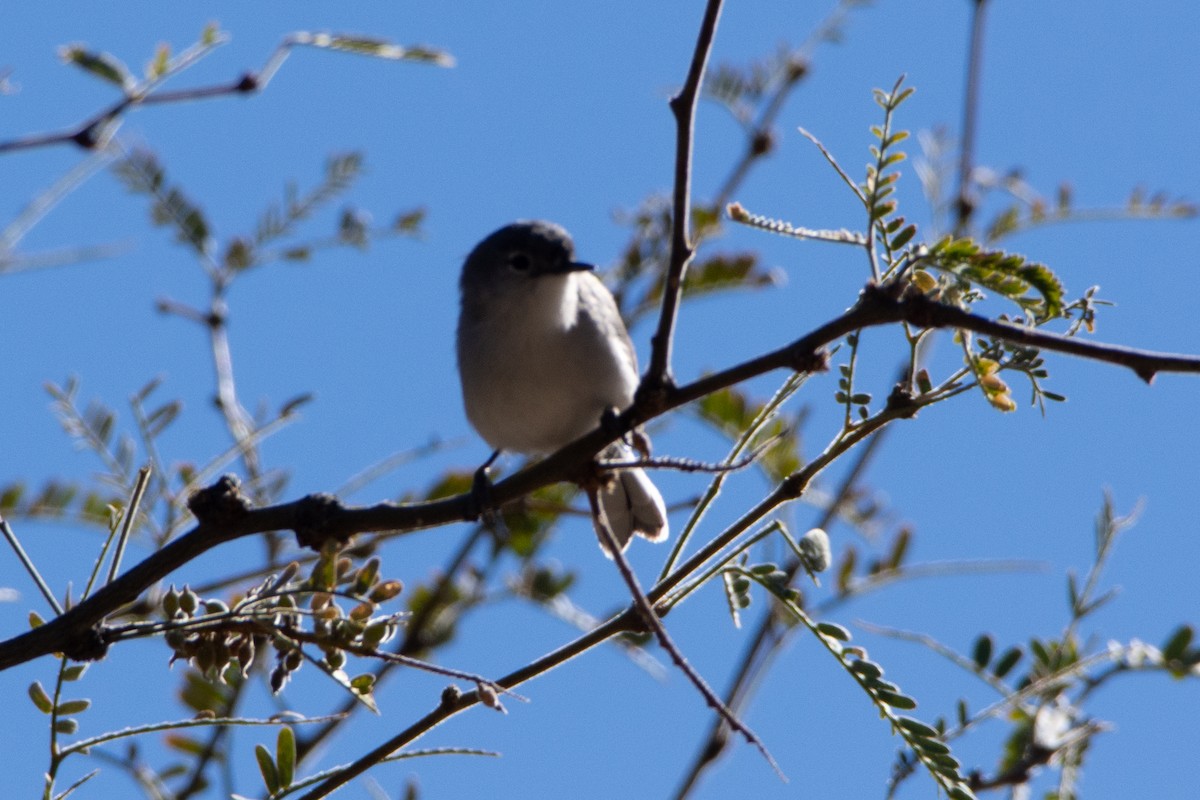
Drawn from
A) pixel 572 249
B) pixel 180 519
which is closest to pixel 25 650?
pixel 180 519

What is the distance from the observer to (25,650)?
1.86m

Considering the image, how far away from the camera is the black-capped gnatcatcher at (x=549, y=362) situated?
4.17 m

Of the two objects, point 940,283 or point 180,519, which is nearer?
point 940,283

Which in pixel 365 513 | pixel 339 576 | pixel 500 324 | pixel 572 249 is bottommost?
pixel 339 576

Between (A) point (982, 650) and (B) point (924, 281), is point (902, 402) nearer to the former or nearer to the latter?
(B) point (924, 281)

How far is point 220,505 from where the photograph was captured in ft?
6.77

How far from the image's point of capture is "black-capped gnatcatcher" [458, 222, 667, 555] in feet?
13.7

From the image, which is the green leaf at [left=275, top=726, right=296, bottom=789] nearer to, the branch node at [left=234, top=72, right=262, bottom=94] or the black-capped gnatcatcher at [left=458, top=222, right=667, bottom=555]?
the branch node at [left=234, top=72, right=262, bottom=94]


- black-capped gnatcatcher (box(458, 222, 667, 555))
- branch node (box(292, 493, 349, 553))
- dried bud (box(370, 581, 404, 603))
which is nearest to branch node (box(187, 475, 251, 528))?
branch node (box(292, 493, 349, 553))

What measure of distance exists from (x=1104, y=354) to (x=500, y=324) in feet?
9.72

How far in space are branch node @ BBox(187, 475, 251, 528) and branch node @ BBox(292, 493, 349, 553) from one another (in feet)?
0.35

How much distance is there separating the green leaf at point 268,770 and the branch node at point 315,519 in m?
0.34

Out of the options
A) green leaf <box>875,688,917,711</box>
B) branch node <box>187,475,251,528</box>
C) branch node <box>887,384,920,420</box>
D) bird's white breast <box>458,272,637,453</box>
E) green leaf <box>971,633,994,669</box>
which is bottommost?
green leaf <box>875,688,917,711</box>

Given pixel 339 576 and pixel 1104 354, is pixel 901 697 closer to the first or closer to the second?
pixel 1104 354
